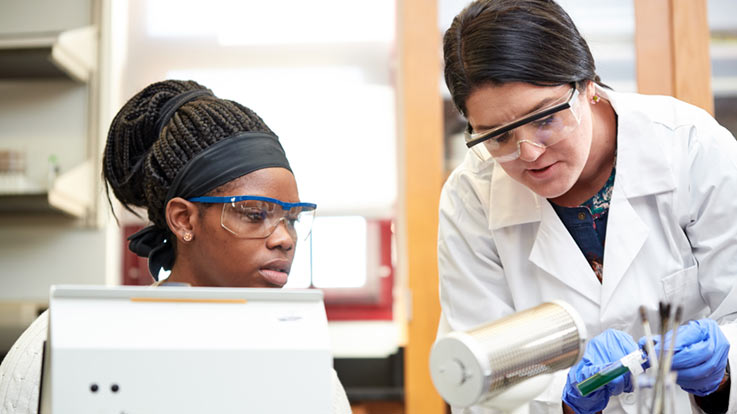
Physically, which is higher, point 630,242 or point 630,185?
point 630,185

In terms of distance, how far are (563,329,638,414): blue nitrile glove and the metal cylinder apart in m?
0.33

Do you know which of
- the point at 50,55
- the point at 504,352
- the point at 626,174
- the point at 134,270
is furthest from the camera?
the point at 134,270

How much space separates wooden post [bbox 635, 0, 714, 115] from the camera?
7.27 feet

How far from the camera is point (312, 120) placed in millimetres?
3680

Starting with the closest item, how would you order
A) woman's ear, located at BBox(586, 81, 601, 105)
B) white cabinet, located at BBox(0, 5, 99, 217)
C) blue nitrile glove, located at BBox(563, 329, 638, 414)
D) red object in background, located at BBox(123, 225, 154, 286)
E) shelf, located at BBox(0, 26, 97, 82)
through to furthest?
blue nitrile glove, located at BBox(563, 329, 638, 414) → woman's ear, located at BBox(586, 81, 601, 105) → shelf, located at BBox(0, 26, 97, 82) → white cabinet, located at BBox(0, 5, 99, 217) → red object in background, located at BBox(123, 225, 154, 286)

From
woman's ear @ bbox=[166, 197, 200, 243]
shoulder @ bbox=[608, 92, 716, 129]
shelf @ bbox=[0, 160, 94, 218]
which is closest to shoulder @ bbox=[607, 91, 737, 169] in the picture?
shoulder @ bbox=[608, 92, 716, 129]

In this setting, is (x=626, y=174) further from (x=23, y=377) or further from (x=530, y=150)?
(x=23, y=377)

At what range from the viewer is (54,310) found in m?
0.62

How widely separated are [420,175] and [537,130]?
3.75 ft

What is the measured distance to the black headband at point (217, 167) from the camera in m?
1.22

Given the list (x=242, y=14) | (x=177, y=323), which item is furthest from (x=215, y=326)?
(x=242, y=14)

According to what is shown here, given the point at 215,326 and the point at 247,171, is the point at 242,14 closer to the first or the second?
the point at 247,171

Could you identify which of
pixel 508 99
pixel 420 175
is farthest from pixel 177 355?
pixel 420 175

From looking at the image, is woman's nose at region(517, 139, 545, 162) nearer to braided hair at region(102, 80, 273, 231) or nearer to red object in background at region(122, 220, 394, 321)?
braided hair at region(102, 80, 273, 231)
